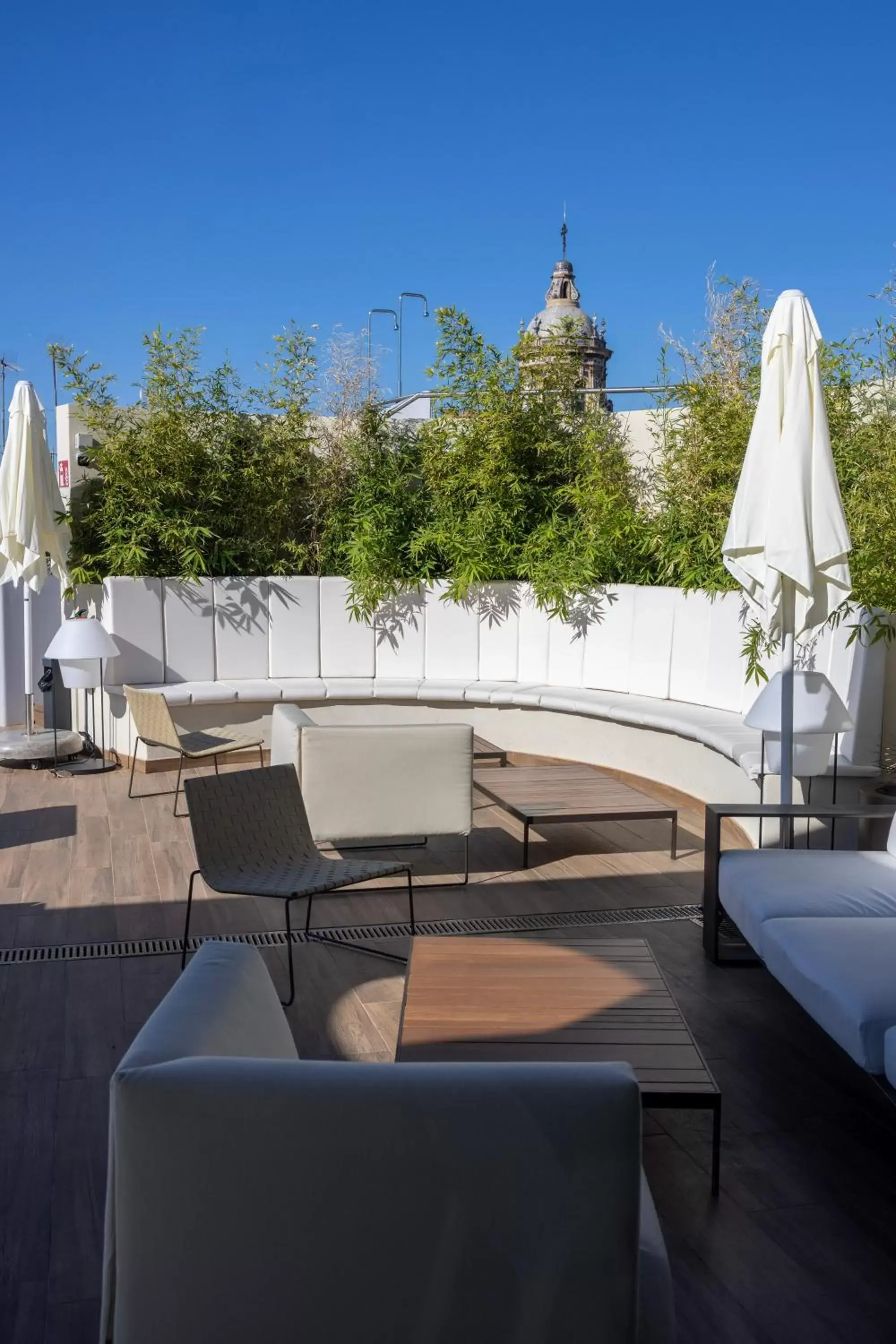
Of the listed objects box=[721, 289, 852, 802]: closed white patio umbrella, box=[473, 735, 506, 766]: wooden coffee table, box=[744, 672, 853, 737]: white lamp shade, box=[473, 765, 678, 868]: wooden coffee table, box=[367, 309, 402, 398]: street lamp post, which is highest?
box=[367, 309, 402, 398]: street lamp post

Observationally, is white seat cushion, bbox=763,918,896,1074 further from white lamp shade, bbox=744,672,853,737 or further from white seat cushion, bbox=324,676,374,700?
white seat cushion, bbox=324,676,374,700

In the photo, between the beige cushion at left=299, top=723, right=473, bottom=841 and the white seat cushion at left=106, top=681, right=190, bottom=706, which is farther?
the white seat cushion at left=106, top=681, right=190, bottom=706

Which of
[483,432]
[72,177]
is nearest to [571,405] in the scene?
[483,432]

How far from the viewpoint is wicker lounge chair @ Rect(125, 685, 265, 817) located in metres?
6.36

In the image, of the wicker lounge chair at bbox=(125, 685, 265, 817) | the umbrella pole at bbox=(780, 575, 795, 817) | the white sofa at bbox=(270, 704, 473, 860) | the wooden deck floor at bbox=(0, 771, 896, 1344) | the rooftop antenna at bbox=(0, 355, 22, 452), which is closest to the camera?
the wooden deck floor at bbox=(0, 771, 896, 1344)

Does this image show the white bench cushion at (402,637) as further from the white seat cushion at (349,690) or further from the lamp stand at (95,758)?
the lamp stand at (95,758)

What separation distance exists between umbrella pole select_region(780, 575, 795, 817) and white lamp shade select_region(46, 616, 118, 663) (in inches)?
171

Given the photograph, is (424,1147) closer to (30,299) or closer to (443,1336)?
(443,1336)

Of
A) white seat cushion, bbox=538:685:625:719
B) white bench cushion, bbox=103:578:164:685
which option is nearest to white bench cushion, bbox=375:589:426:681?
white seat cushion, bbox=538:685:625:719

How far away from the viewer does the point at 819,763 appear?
486 centimetres

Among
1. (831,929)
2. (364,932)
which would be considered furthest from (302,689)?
(831,929)

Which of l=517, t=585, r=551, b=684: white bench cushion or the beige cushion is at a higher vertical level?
l=517, t=585, r=551, b=684: white bench cushion

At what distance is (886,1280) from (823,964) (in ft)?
2.67

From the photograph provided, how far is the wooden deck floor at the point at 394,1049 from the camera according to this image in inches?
90.4
